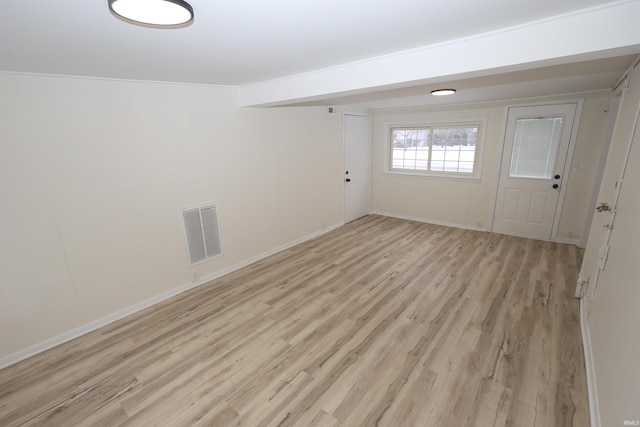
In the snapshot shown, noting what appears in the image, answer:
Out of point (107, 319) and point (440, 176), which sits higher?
point (440, 176)

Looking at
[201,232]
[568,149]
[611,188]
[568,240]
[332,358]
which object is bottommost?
[332,358]

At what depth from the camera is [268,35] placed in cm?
162

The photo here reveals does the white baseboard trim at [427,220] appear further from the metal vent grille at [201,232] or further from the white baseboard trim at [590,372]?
the metal vent grille at [201,232]

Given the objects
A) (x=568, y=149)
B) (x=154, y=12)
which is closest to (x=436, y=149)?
(x=568, y=149)

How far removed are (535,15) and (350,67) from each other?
125cm

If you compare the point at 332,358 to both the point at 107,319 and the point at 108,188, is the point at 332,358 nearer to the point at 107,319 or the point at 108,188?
the point at 107,319

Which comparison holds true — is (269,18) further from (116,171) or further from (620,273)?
(620,273)

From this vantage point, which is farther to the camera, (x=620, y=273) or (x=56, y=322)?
(x=56, y=322)

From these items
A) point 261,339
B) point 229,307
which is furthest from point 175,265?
point 261,339

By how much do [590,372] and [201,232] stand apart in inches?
147

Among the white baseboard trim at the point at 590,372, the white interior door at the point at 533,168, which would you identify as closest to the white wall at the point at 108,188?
the white baseboard trim at the point at 590,372

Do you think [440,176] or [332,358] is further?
[440,176]

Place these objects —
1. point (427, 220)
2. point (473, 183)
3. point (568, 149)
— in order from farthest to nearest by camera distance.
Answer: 1. point (427, 220)
2. point (473, 183)
3. point (568, 149)

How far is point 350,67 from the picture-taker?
2.31 m
